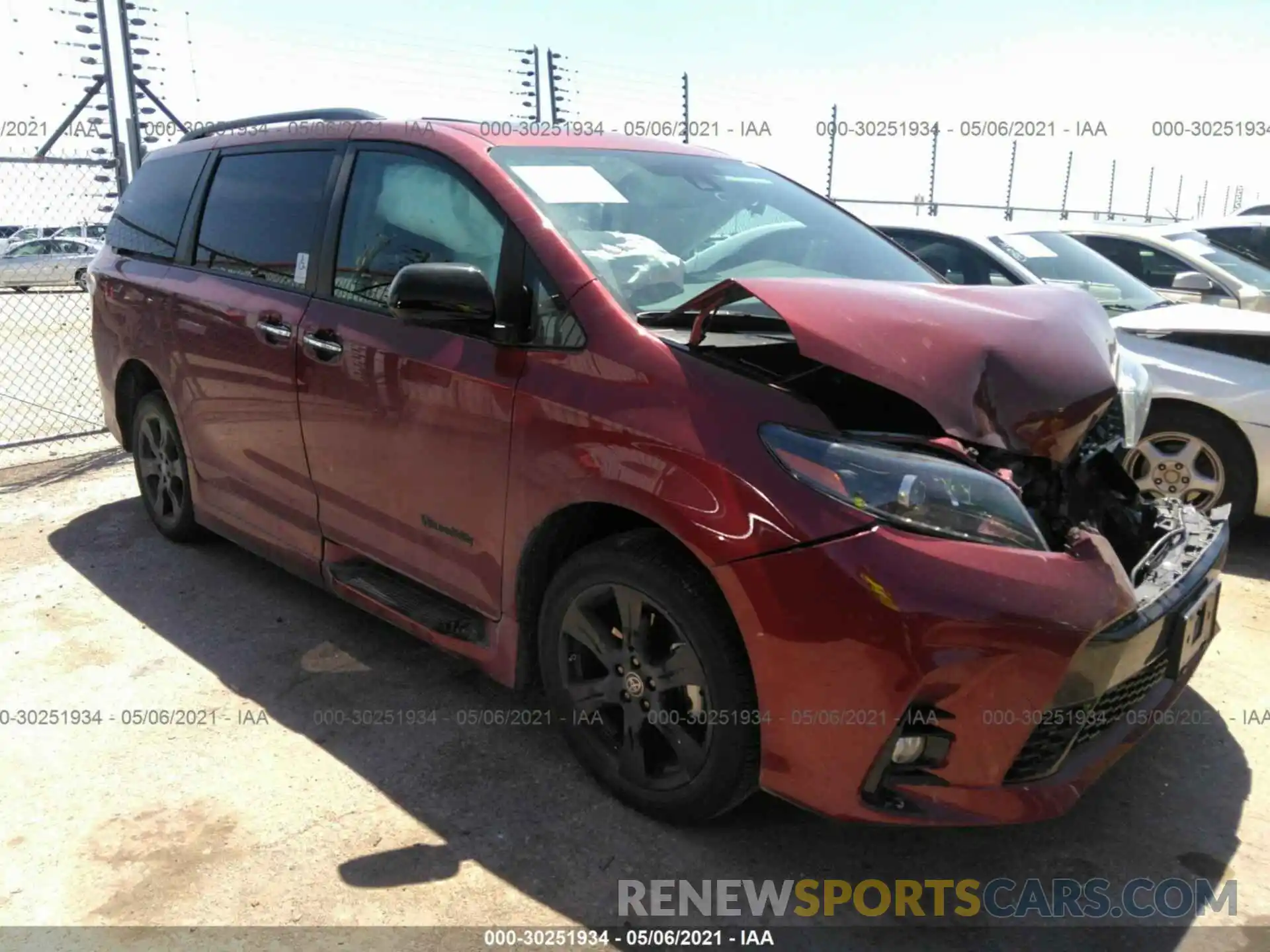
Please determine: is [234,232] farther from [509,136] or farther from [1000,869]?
[1000,869]

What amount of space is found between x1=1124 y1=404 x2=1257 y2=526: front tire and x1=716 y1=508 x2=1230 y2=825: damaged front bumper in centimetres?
272

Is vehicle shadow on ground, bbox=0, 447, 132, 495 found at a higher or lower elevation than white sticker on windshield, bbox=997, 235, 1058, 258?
lower

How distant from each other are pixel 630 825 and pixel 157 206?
362 cm

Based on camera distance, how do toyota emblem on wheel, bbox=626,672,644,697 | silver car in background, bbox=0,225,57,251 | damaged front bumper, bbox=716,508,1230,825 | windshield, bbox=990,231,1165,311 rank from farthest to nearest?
1. silver car in background, bbox=0,225,57,251
2. windshield, bbox=990,231,1165,311
3. toyota emblem on wheel, bbox=626,672,644,697
4. damaged front bumper, bbox=716,508,1230,825

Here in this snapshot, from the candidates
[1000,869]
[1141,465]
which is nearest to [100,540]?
[1000,869]

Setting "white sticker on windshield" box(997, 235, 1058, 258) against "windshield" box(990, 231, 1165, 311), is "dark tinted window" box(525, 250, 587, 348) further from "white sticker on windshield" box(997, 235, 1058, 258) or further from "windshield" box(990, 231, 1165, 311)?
"white sticker on windshield" box(997, 235, 1058, 258)

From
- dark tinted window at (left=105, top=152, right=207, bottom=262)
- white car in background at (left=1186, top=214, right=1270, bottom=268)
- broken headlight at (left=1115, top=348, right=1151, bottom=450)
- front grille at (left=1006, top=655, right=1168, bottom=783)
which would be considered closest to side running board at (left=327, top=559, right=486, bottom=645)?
front grille at (left=1006, top=655, right=1168, bottom=783)

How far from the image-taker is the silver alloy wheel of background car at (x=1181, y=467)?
463cm

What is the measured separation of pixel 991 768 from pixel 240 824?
1.95 meters

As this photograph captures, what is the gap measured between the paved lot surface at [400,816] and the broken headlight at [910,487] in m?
0.96

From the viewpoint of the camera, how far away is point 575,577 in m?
2.62

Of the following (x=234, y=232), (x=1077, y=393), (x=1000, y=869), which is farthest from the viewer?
(x=234, y=232)
